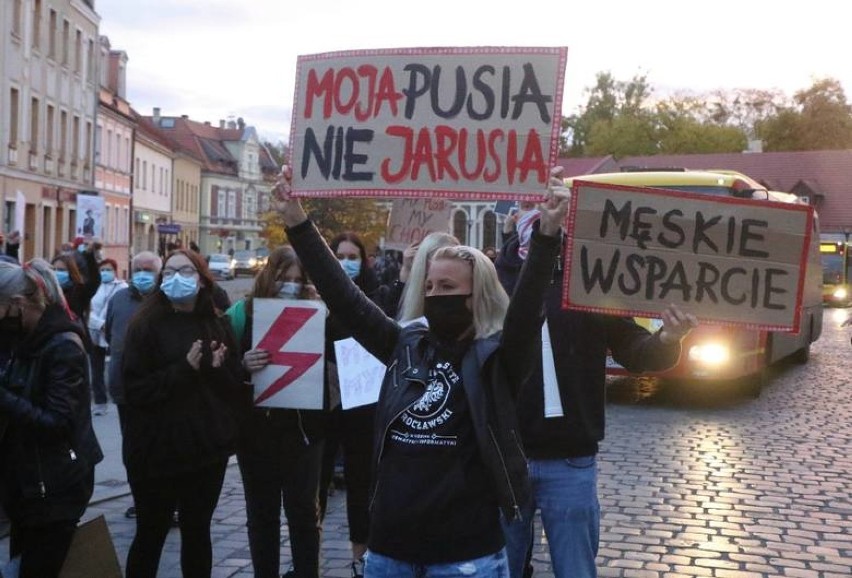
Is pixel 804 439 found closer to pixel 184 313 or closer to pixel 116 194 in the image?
pixel 184 313

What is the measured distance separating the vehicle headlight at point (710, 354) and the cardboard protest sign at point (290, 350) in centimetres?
949

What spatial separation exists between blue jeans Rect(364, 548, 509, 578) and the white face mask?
2.45m

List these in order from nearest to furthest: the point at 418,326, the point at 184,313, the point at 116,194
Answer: the point at 418,326
the point at 184,313
the point at 116,194

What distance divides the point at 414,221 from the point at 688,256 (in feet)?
19.0

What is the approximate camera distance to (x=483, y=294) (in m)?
3.63

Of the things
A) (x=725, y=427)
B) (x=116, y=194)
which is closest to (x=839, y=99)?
(x=116, y=194)

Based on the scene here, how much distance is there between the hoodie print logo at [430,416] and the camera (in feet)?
11.3

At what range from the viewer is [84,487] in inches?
184

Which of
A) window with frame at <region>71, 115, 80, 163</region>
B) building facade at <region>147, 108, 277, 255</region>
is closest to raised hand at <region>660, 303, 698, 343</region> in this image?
window with frame at <region>71, 115, 80, 163</region>

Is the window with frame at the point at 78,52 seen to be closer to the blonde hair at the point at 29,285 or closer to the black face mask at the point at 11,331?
the blonde hair at the point at 29,285

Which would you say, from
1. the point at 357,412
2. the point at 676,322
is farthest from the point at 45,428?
the point at 676,322

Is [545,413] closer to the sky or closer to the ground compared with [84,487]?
closer to the sky

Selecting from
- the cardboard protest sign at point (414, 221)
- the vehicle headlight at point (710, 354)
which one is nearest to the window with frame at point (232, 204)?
the vehicle headlight at point (710, 354)

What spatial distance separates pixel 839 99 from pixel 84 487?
82265 mm
